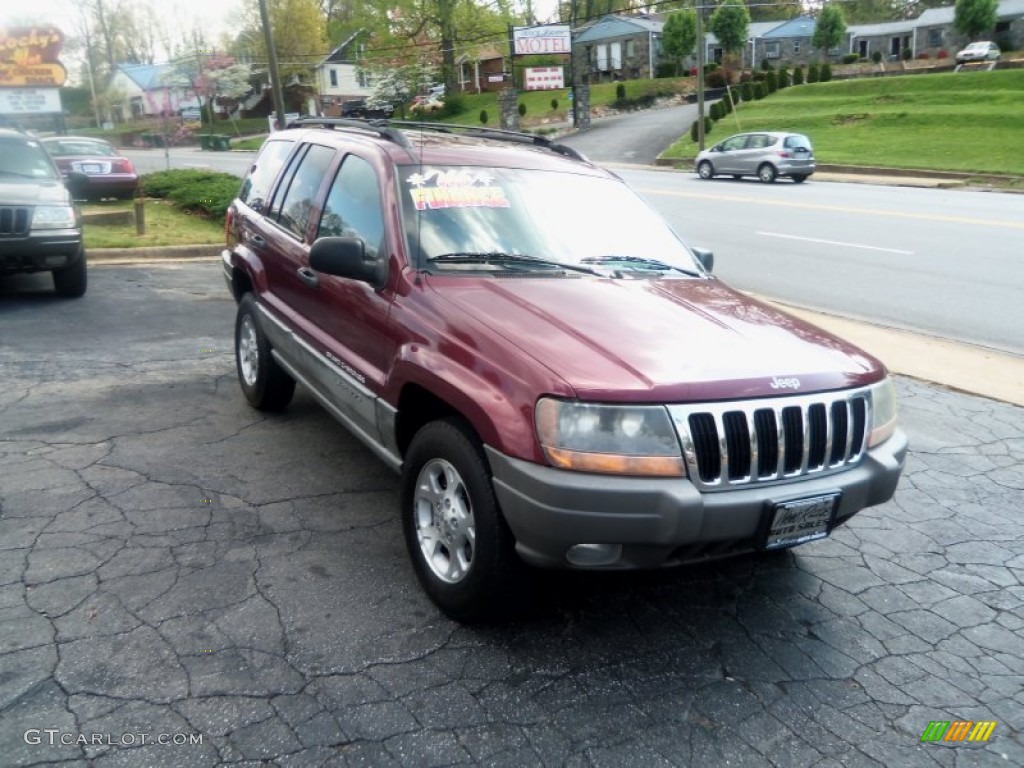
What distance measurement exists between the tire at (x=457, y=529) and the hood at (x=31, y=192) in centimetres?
712

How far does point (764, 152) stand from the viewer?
27516 millimetres

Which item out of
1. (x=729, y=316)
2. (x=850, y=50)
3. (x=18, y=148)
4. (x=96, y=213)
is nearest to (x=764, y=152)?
(x=96, y=213)

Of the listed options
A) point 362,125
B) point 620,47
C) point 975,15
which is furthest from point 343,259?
point 620,47

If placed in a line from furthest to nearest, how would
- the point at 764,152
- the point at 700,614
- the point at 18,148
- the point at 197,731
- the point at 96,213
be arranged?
the point at 764,152, the point at 96,213, the point at 18,148, the point at 700,614, the point at 197,731

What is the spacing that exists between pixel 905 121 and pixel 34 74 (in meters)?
32.1

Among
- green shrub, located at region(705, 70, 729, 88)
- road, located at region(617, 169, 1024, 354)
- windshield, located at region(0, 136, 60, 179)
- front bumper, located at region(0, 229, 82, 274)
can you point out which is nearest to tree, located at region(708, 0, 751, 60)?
green shrub, located at region(705, 70, 729, 88)

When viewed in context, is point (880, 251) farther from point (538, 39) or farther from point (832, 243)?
point (538, 39)

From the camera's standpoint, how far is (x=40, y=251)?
8.88 meters

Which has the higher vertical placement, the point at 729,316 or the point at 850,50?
the point at 850,50

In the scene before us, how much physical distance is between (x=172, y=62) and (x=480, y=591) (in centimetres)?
7500

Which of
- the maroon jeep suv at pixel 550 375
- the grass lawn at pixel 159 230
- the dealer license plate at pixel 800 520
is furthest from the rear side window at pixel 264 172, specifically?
the grass lawn at pixel 159 230

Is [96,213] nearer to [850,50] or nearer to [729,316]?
Result: [729,316]

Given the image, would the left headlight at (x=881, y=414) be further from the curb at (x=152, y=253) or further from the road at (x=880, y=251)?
Answer: the curb at (x=152, y=253)

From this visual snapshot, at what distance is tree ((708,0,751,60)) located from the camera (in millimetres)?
62156
